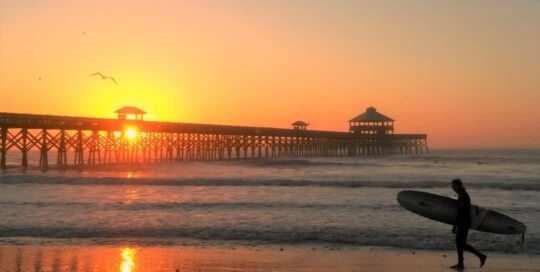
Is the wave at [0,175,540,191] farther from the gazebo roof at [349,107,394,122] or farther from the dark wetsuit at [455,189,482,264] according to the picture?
the gazebo roof at [349,107,394,122]

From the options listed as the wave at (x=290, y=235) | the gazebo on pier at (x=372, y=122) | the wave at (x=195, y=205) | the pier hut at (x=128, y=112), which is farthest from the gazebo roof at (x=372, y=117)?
the wave at (x=290, y=235)

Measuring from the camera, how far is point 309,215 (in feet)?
48.1

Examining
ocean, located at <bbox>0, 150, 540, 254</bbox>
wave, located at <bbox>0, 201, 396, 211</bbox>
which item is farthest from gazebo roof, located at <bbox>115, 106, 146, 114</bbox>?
wave, located at <bbox>0, 201, 396, 211</bbox>

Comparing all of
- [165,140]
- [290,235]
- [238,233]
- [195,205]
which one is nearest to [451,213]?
[290,235]

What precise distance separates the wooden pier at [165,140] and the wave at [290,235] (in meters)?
26.3

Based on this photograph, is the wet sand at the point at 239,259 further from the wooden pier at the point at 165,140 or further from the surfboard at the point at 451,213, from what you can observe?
the wooden pier at the point at 165,140

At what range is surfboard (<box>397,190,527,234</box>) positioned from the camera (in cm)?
927

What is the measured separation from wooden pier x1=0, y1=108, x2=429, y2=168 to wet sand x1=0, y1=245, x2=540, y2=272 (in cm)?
A: 2870

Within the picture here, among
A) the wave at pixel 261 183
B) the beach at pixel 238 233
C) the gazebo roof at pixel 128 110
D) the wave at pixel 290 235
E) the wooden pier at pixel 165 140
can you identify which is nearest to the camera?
the beach at pixel 238 233

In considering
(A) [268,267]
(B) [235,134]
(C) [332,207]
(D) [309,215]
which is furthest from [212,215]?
(B) [235,134]

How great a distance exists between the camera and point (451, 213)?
9.75m

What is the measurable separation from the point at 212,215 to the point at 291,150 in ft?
176

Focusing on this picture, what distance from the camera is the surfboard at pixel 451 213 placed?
927 cm

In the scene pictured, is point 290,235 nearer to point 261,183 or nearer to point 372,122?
point 261,183
